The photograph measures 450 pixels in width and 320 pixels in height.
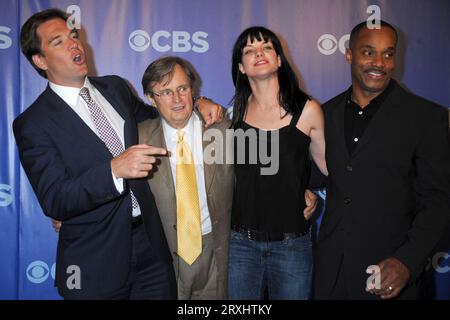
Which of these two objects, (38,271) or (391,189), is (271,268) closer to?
(391,189)

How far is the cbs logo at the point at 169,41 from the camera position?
2537mm

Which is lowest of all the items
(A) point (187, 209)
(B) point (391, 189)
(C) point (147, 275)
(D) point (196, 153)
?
(C) point (147, 275)

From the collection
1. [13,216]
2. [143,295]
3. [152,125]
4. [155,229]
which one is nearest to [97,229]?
[155,229]

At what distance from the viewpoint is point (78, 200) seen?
143 centimetres

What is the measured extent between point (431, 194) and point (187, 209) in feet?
3.30

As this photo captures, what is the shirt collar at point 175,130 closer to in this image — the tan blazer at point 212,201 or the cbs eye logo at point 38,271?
the tan blazer at point 212,201

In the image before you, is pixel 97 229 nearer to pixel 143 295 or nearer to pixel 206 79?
pixel 143 295

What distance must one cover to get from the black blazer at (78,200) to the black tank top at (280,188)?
0.45 m

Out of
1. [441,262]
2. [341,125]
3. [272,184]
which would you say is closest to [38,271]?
[272,184]

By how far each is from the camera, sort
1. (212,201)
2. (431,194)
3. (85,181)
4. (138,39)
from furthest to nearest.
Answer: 1. (138,39)
2. (212,201)
3. (431,194)
4. (85,181)

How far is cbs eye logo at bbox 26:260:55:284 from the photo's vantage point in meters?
2.58

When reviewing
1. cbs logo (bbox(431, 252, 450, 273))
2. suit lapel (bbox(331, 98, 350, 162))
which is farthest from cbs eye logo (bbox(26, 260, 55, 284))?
cbs logo (bbox(431, 252, 450, 273))

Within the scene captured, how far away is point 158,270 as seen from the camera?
1.78m

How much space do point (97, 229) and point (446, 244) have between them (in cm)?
233
